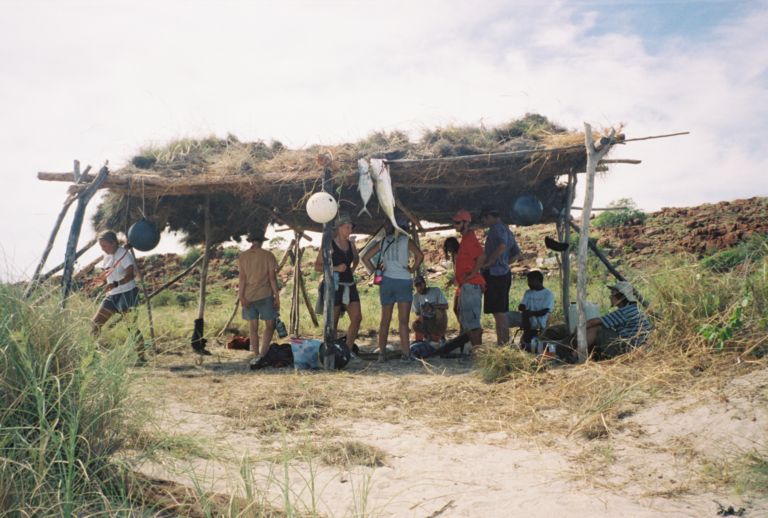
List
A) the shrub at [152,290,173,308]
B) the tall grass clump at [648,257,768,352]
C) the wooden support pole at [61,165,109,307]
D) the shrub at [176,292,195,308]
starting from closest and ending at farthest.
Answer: the tall grass clump at [648,257,768,352], the wooden support pole at [61,165,109,307], the shrub at [152,290,173,308], the shrub at [176,292,195,308]

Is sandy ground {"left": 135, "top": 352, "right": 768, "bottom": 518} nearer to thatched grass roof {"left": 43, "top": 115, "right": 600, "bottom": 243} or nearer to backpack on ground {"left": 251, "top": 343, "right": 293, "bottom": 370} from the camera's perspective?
backpack on ground {"left": 251, "top": 343, "right": 293, "bottom": 370}

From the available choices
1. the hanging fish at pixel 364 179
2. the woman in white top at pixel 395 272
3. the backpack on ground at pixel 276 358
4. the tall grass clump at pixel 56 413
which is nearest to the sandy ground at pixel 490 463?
the tall grass clump at pixel 56 413

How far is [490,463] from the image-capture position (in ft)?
14.2

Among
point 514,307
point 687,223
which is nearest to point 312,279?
point 514,307

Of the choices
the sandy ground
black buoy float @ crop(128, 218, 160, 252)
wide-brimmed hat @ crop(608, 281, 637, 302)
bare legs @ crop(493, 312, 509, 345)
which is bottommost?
the sandy ground

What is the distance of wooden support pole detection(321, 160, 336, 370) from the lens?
7.77 m

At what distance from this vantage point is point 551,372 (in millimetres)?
6434

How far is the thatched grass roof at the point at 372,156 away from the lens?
8086 millimetres

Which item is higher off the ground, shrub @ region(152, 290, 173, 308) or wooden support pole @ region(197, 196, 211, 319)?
wooden support pole @ region(197, 196, 211, 319)

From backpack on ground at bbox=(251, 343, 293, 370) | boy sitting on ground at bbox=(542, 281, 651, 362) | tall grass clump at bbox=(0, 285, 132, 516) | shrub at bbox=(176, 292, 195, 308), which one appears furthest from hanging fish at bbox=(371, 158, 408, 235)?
shrub at bbox=(176, 292, 195, 308)

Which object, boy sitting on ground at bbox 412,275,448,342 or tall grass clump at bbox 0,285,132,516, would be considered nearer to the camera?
tall grass clump at bbox 0,285,132,516

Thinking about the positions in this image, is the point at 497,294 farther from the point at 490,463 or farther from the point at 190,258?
the point at 190,258

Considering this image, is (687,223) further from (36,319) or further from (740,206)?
(36,319)

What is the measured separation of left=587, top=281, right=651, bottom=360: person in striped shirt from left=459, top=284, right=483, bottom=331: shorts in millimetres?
1445
